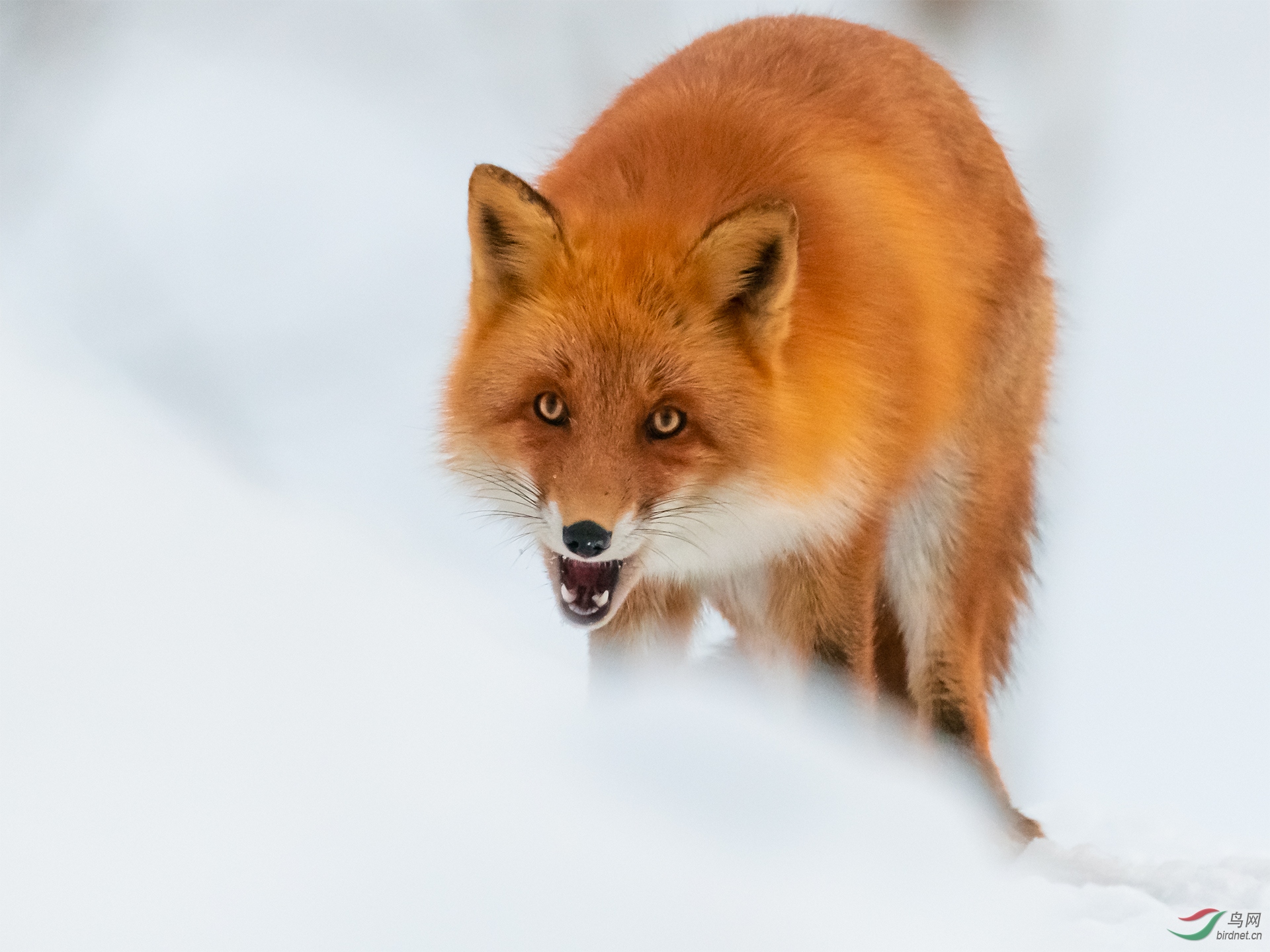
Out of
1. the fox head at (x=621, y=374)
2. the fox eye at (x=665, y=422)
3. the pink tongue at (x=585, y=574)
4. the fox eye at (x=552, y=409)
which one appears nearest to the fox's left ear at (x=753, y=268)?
the fox head at (x=621, y=374)

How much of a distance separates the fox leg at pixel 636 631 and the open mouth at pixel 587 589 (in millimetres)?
764

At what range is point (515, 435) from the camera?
312cm

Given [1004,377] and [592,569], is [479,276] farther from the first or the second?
[1004,377]

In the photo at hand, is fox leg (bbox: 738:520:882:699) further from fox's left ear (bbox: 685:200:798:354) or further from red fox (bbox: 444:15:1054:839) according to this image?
fox's left ear (bbox: 685:200:798:354)

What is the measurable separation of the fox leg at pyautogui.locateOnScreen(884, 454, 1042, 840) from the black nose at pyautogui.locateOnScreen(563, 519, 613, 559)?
1308 millimetres

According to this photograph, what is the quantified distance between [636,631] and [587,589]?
34.7 inches

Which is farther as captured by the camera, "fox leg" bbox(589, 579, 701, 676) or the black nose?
"fox leg" bbox(589, 579, 701, 676)

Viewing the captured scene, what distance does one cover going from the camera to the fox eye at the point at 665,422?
9.81 ft

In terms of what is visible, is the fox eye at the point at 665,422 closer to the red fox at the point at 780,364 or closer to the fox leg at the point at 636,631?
the red fox at the point at 780,364

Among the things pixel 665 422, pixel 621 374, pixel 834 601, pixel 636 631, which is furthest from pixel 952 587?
pixel 621 374

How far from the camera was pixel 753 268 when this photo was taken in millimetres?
3082

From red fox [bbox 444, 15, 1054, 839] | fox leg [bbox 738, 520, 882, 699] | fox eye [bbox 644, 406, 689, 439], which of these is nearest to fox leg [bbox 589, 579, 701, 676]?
red fox [bbox 444, 15, 1054, 839]

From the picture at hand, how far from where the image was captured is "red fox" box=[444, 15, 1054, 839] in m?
3.03

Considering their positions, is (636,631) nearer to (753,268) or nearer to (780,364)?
(780,364)
